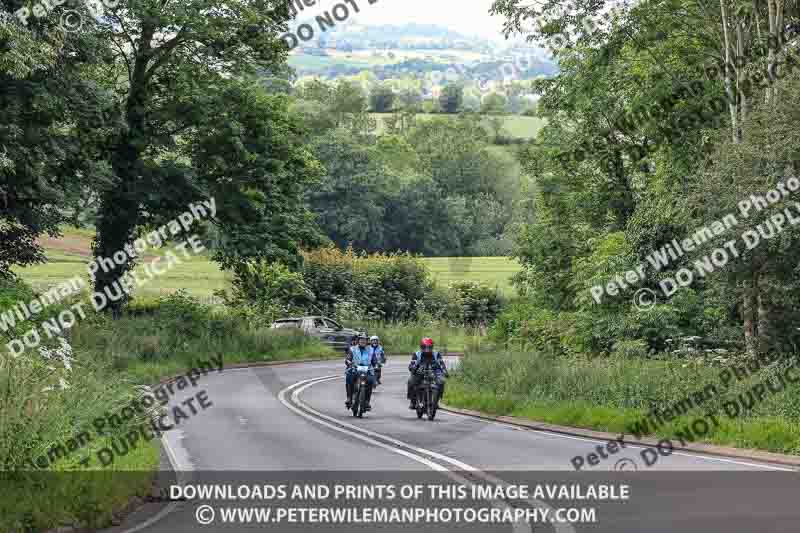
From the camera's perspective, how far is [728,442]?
18.2m

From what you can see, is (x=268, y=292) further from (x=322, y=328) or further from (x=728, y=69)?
(x=728, y=69)

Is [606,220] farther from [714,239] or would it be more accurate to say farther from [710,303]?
[714,239]

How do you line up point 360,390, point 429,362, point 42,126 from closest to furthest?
1. point 429,362
2. point 360,390
3. point 42,126

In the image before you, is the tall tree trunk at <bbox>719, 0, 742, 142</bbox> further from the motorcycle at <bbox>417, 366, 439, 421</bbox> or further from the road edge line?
the motorcycle at <bbox>417, 366, 439, 421</bbox>

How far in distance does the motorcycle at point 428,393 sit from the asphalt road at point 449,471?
1.29 ft

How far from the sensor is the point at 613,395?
23.0m

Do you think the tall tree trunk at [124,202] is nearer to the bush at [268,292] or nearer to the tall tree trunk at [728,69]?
the bush at [268,292]

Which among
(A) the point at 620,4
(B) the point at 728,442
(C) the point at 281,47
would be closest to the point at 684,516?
(B) the point at 728,442

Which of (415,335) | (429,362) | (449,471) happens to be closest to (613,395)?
(429,362)

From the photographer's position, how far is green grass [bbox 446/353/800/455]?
60.0 ft

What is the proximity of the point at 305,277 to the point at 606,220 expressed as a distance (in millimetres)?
19445

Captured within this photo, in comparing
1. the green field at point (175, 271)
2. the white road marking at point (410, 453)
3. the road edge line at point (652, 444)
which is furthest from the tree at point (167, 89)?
the road edge line at point (652, 444)

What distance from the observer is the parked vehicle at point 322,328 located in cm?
5281

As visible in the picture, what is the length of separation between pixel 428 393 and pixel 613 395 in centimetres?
412
